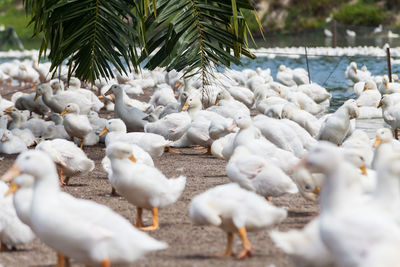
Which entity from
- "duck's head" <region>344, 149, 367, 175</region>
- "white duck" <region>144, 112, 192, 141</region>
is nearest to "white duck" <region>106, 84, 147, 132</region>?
"white duck" <region>144, 112, 192, 141</region>

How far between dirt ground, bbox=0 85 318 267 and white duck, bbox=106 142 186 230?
26 centimetres

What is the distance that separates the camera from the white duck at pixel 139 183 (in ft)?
17.0

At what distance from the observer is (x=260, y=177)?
541 centimetres

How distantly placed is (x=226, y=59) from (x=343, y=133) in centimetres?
194

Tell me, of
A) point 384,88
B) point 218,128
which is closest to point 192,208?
point 218,128

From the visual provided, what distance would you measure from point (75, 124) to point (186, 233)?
191 inches

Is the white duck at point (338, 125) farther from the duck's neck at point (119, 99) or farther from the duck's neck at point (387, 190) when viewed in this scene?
the duck's neck at point (387, 190)

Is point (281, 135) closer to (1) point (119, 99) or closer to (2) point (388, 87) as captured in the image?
(1) point (119, 99)

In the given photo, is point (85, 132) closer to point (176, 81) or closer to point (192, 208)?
point (192, 208)

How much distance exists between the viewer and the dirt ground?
14.7 feet

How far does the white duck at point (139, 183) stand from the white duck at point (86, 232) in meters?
1.20

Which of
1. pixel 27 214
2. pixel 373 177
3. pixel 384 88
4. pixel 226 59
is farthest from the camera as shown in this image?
pixel 384 88

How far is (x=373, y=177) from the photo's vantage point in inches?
209

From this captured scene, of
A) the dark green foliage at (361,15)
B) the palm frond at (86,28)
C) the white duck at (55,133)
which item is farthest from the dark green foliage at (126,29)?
the dark green foliage at (361,15)
